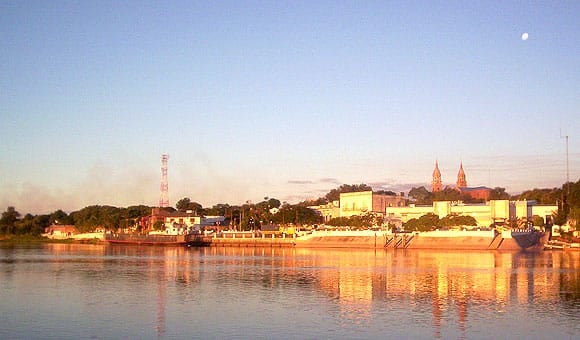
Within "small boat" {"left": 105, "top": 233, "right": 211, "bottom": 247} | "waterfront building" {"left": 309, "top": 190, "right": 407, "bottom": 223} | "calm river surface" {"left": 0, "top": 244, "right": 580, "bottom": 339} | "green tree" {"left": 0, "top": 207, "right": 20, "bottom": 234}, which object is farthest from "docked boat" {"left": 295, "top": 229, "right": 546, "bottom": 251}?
"green tree" {"left": 0, "top": 207, "right": 20, "bottom": 234}

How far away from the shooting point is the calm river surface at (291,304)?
27141mm

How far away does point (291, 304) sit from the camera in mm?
34750

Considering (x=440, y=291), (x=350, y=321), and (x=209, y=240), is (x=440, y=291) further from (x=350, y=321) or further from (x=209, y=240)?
(x=209, y=240)

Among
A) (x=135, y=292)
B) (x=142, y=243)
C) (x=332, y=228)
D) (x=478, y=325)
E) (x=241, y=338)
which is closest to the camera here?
(x=241, y=338)

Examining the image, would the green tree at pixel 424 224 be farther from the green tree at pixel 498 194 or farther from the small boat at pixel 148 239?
the green tree at pixel 498 194

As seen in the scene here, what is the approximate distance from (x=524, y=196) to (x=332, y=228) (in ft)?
186

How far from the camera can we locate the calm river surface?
1069 inches

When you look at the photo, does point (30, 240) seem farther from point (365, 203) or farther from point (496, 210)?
point (496, 210)

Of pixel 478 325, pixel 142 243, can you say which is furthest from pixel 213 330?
pixel 142 243

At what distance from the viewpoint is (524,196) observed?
16250 centimetres

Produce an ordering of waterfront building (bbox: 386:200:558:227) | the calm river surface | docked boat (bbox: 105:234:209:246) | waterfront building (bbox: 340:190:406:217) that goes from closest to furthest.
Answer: the calm river surface
docked boat (bbox: 105:234:209:246)
waterfront building (bbox: 386:200:558:227)
waterfront building (bbox: 340:190:406:217)

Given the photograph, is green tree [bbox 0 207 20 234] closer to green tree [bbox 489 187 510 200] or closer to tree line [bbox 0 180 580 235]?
tree line [bbox 0 180 580 235]

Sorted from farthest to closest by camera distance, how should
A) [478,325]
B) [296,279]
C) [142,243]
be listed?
[142,243] → [296,279] → [478,325]

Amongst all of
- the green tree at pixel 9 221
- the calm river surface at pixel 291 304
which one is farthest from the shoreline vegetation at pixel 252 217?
the calm river surface at pixel 291 304
